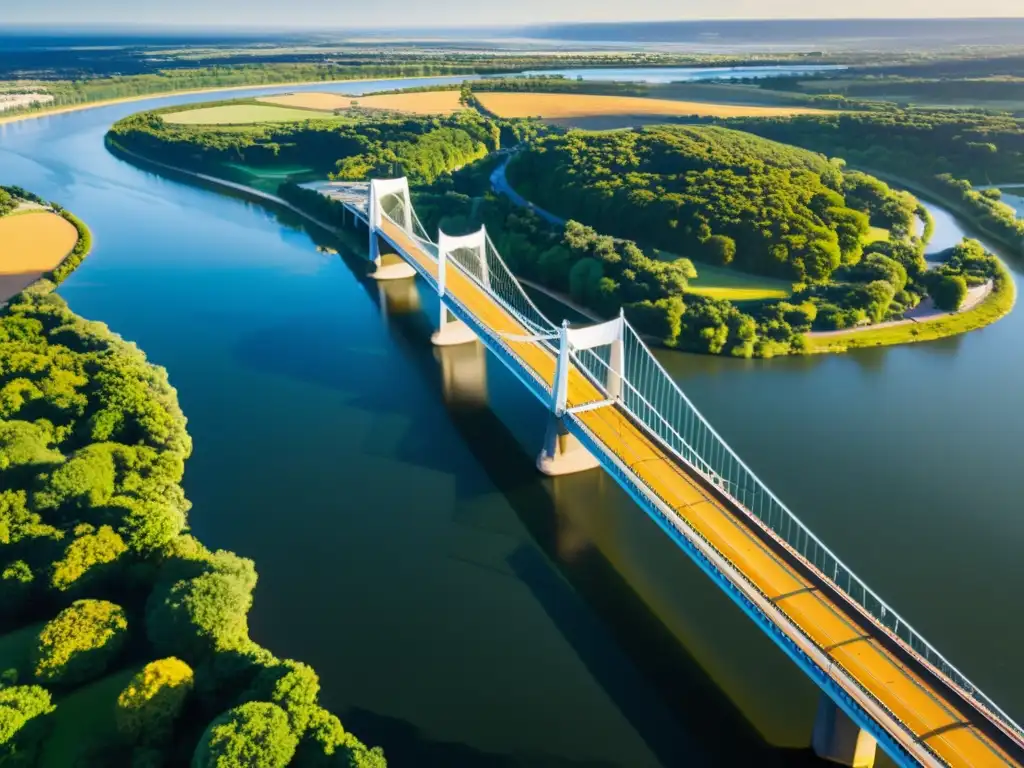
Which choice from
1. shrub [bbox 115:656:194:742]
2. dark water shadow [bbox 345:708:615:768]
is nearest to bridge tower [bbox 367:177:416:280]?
dark water shadow [bbox 345:708:615:768]

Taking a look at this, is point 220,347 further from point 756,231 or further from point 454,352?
point 756,231

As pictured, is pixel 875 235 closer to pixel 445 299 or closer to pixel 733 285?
pixel 733 285

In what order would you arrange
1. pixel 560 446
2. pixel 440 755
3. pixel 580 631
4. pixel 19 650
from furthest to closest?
pixel 560 446 → pixel 580 631 → pixel 19 650 → pixel 440 755

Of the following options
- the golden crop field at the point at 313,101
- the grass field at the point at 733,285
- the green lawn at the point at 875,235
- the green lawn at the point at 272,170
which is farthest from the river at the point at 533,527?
the golden crop field at the point at 313,101

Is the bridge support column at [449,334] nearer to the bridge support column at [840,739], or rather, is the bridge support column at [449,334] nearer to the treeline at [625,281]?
the treeline at [625,281]

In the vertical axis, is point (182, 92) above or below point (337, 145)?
below

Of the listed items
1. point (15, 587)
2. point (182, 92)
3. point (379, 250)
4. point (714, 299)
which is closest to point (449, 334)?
point (714, 299)
